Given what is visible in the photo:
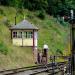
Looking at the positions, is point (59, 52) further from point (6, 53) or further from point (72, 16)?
point (72, 16)

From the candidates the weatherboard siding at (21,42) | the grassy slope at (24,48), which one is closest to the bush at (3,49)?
the grassy slope at (24,48)

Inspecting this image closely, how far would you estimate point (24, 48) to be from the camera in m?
37.4

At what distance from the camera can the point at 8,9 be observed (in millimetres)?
54469

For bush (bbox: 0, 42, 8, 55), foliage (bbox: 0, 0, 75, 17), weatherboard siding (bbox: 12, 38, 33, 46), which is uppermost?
foliage (bbox: 0, 0, 75, 17)

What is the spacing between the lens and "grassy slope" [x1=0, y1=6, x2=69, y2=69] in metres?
32.0

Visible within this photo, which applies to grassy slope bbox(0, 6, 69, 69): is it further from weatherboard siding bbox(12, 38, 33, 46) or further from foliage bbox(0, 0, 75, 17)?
foliage bbox(0, 0, 75, 17)

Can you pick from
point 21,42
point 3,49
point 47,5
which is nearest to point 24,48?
point 21,42

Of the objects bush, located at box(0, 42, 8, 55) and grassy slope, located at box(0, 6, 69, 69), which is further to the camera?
bush, located at box(0, 42, 8, 55)

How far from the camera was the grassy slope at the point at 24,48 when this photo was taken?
32.0 meters

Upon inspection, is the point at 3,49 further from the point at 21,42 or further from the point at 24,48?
the point at 21,42

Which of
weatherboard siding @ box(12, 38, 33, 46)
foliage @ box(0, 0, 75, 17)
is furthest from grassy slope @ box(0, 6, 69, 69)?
foliage @ box(0, 0, 75, 17)

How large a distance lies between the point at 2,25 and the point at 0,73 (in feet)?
68.9

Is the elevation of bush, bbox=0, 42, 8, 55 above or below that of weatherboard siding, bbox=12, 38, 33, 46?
below

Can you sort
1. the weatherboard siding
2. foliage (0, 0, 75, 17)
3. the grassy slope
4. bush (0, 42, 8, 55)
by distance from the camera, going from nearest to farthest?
the grassy slope → bush (0, 42, 8, 55) → the weatherboard siding → foliage (0, 0, 75, 17)
